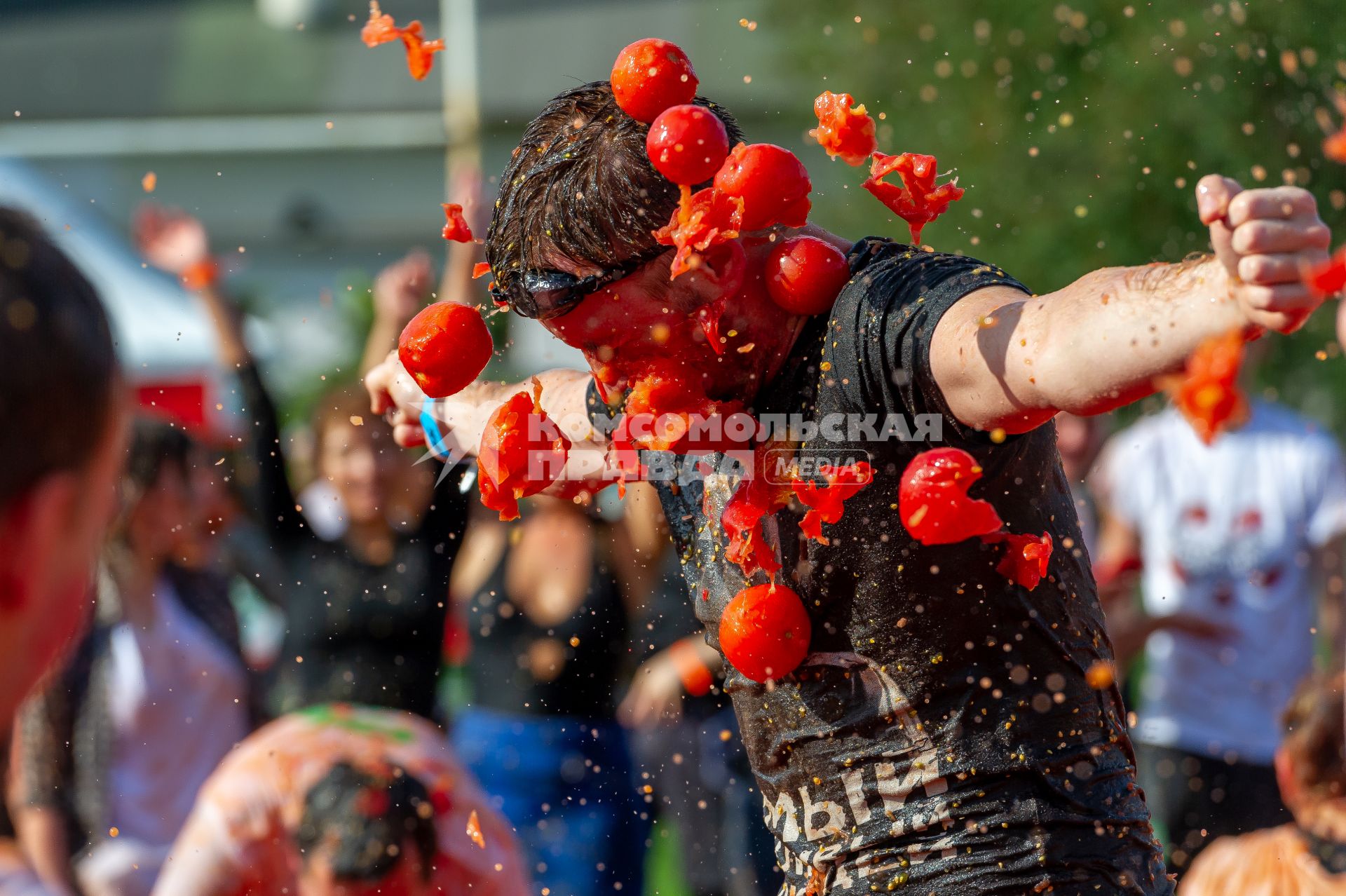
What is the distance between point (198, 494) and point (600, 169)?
381cm

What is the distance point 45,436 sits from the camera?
1.20m

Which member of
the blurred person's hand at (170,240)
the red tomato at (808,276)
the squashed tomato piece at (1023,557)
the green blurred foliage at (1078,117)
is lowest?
the squashed tomato piece at (1023,557)

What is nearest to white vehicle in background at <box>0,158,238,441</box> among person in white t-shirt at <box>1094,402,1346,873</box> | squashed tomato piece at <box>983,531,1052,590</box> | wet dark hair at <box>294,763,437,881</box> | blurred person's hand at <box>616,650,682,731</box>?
blurred person's hand at <box>616,650,682,731</box>

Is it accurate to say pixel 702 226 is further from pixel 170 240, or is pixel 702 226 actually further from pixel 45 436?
pixel 170 240

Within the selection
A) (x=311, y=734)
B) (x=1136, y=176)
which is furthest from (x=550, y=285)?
(x=1136, y=176)

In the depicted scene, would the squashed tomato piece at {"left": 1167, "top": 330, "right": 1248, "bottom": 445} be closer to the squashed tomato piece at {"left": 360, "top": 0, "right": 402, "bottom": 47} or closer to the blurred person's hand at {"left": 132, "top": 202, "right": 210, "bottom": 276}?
the squashed tomato piece at {"left": 360, "top": 0, "right": 402, "bottom": 47}

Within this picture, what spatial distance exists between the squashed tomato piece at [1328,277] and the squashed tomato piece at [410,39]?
1.71 m

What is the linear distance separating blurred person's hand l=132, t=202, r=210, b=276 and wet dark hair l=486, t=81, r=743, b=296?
3514 mm

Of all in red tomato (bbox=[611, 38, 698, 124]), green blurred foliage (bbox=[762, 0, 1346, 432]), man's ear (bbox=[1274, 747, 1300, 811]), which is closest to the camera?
red tomato (bbox=[611, 38, 698, 124])

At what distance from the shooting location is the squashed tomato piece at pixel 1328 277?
5.10 ft

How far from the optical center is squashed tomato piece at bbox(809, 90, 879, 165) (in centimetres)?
231

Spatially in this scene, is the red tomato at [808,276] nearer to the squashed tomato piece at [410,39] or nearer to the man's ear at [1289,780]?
the squashed tomato piece at [410,39]

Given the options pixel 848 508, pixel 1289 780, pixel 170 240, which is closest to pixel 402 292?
pixel 170 240

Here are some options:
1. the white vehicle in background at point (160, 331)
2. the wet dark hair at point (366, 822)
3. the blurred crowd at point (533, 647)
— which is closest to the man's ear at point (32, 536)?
the wet dark hair at point (366, 822)
